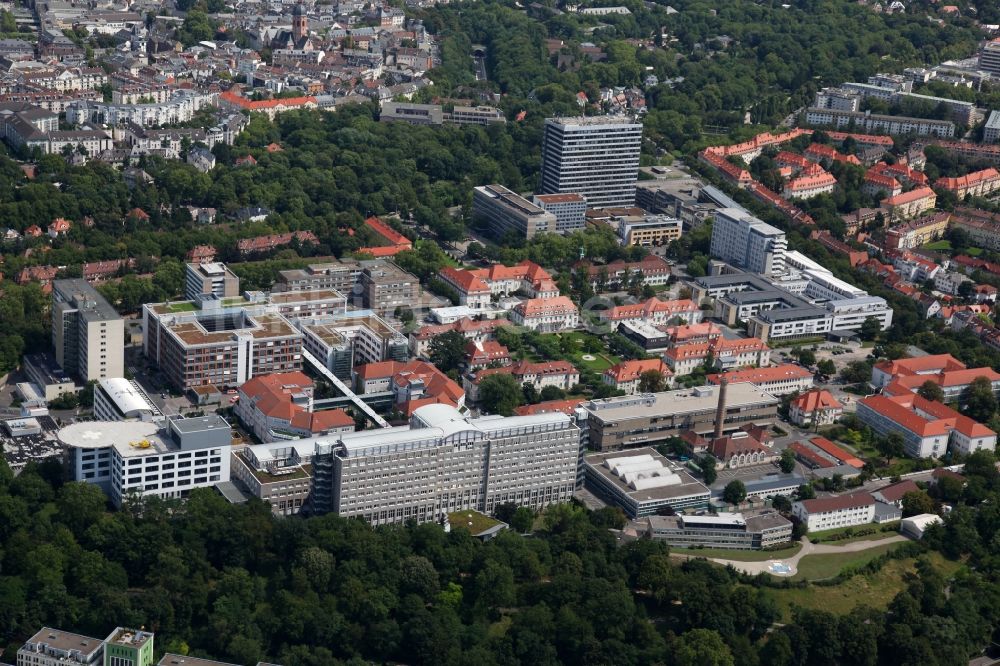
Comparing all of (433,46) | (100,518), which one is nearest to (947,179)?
(433,46)

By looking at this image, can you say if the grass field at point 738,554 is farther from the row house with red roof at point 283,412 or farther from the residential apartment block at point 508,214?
the residential apartment block at point 508,214

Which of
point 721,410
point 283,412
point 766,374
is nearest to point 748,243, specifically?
point 766,374

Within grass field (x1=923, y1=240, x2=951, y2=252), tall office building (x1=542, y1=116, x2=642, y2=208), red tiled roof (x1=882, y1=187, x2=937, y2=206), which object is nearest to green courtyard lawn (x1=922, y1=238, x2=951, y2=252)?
grass field (x1=923, y1=240, x2=951, y2=252)

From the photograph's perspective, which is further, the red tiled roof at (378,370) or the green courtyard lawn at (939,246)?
the green courtyard lawn at (939,246)

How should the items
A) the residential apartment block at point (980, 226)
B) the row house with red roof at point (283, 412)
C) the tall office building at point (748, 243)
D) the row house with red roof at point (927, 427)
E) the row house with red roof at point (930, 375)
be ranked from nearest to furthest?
1. the row house with red roof at point (283, 412)
2. the row house with red roof at point (927, 427)
3. the row house with red roof at point (930, 375)
4. the tall office building at point (748, 243)
5. the residential apartment block at point (980, 226)

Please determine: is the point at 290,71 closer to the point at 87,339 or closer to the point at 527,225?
the point at 527,225

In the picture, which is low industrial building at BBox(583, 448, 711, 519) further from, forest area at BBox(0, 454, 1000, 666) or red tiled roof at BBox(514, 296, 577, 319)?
red tiled roof at BBox(514, 296, 577, 319)

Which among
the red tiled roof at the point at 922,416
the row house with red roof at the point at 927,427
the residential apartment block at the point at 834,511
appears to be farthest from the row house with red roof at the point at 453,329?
the residential apartment block at the point at 834,511
